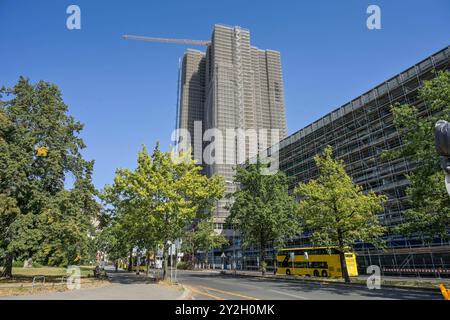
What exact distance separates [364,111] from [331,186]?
24207 millimetres

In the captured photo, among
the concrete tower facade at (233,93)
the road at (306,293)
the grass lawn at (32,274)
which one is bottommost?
the road at (306,293)

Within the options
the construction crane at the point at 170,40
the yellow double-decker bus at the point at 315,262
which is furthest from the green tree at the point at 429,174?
the construction crane at the point at 170,40

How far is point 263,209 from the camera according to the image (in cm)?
3694

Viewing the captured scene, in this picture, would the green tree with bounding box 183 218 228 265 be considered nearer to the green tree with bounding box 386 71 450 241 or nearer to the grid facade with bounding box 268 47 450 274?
the grid facade with bounding box 268 47 450 274

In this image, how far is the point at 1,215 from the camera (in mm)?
19922

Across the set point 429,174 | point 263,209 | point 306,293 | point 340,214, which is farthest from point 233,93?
point 306,293

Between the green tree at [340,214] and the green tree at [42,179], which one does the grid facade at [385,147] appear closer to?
the green tree at [340,214]

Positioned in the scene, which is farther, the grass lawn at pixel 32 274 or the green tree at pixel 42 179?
the grass lawn at pixel 32 274

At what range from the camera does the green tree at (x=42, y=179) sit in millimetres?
20562

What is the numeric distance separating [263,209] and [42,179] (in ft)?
74.8

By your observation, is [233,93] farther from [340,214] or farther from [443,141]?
[443,141]

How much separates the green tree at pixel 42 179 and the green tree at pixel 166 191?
12.4ft

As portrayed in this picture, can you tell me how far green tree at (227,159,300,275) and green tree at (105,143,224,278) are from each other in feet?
42.7
